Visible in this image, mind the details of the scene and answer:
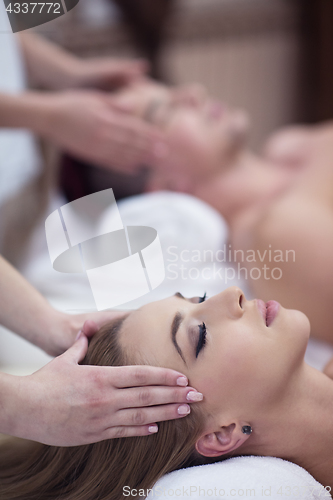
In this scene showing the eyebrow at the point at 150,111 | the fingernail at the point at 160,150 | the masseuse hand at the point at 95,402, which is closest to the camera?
the masseuse hand at the point at 95,402

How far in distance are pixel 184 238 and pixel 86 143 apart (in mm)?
404

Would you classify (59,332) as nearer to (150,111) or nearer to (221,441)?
(221,441)

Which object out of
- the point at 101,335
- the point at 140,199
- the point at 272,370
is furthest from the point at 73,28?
the point at 272,370

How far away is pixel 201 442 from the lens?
64 cm

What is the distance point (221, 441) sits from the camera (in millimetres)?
629

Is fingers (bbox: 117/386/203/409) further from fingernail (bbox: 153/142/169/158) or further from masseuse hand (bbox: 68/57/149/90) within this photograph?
masseuse hand (bbox: 68/57/149/90)

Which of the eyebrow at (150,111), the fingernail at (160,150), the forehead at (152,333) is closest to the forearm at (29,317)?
the forehead at (152,333)

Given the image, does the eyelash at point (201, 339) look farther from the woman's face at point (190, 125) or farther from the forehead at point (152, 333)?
the woman's face at point (190, 125)

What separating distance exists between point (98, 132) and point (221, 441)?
88cm

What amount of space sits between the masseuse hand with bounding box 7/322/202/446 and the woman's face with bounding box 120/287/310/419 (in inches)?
1.3

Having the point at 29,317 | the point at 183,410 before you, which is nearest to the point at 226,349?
the point at 183,410

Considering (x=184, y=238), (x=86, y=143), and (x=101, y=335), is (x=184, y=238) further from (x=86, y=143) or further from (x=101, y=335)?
(x=101, y=335)

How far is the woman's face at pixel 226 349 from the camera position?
612mm

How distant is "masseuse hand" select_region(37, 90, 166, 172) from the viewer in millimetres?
Answer: 1118
